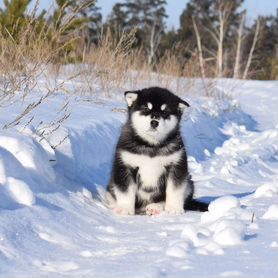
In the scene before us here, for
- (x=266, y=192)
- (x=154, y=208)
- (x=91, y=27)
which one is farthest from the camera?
(x=91, y=27)

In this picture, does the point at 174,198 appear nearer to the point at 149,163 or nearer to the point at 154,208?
the point at 154,208

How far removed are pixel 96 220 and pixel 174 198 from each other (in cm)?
78

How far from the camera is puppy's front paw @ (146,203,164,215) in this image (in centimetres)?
450

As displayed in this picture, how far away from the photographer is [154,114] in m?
4.61

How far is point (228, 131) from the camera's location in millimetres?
11703

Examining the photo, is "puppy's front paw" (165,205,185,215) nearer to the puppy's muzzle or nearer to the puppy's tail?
the puppy's tail

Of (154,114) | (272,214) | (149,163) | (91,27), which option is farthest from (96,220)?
(91,27)

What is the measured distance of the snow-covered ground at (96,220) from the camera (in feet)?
9.00

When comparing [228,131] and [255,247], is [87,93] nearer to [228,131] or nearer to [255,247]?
[228,131]

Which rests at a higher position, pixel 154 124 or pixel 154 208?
pixel 154 124

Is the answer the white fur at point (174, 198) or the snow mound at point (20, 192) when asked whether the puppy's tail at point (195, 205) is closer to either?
the white fur at point (174, 198)

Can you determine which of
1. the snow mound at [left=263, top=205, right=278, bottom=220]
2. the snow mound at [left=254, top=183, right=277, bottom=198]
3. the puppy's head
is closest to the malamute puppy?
the puppy's head

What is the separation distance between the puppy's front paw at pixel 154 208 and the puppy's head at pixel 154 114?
49 centimetres

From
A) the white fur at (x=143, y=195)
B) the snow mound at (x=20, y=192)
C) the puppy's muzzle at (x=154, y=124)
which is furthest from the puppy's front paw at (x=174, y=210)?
the snow mound at (x=20, y=192)
